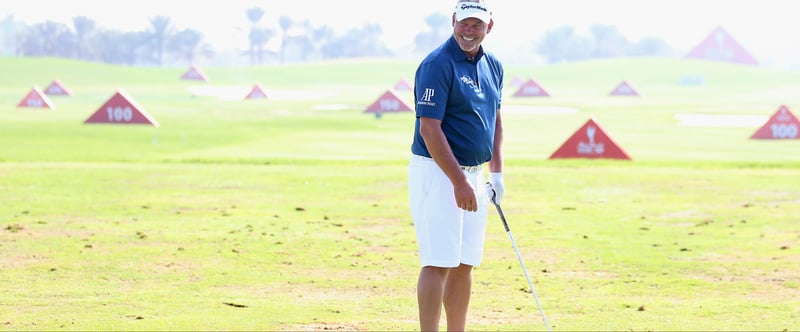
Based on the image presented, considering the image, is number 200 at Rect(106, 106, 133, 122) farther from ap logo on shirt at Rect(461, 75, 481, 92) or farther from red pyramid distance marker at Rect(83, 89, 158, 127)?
ap logo on shirt at Rect(461, 75, 481, 92)

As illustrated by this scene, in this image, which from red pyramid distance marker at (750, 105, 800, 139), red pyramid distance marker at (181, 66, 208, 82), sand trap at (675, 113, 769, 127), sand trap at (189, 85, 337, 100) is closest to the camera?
red pyramid distance marker at (750, 105, 800, 139)

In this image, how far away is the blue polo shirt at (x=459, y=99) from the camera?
6.90m

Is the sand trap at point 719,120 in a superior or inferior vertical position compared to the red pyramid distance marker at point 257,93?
superior

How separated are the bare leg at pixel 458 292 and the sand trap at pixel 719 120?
3933 cm

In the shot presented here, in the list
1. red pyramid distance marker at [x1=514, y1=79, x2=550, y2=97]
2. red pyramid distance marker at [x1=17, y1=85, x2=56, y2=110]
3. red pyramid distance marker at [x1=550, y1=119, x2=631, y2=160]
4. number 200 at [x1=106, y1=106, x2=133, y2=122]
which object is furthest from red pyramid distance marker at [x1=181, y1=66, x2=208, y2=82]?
red pyramid distance marker at [x1=550, y1=119, x2=631, y2=160]

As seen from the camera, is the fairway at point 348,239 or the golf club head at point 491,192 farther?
the fairway at point 348,239

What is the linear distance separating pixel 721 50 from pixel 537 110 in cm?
13230

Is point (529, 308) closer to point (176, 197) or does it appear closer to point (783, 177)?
point (176, 197)

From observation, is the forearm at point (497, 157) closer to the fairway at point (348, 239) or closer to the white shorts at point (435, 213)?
the white shorts at point (435, 213)

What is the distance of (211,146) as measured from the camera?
30953 millimetres

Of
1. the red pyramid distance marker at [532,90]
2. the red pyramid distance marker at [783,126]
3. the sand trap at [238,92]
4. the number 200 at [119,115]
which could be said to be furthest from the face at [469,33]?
the sand trap at [238,92]

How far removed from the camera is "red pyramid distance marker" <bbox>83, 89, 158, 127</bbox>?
126ft

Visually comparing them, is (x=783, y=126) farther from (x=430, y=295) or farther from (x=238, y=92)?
(x=238, y=92)

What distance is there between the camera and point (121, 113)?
38.5 meters
